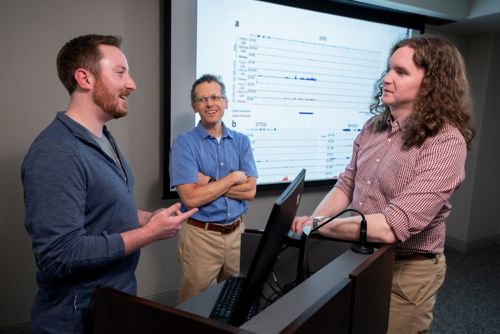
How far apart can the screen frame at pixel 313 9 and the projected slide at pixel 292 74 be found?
54 mm

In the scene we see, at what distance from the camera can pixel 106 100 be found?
123 centimetres

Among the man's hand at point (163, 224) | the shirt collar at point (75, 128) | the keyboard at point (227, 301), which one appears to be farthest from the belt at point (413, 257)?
the shirt collar at point (75, 128)

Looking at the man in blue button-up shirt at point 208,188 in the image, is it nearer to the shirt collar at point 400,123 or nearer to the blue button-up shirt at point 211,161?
the blue button-up shirt at point 211,161

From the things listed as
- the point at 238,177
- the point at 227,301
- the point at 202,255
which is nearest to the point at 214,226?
the point at 202,255

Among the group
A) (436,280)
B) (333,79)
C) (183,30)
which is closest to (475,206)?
(333,79)

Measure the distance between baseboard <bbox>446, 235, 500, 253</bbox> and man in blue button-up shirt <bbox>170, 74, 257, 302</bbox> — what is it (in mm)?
3059

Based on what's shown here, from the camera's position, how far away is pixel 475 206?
3945 mm

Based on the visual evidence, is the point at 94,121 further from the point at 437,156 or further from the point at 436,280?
the point at 436,280

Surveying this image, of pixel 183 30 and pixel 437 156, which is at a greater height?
pixel 183 30

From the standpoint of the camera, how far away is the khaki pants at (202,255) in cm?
200

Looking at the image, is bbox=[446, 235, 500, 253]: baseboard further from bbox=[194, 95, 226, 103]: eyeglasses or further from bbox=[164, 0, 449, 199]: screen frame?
bbox=[194, 95, 226, 103]: eyeglasses

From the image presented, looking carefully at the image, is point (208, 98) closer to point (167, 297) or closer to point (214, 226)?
point (214, 226)

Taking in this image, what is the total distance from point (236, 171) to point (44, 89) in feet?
3.86

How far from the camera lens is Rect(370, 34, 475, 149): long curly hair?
1202 mm
